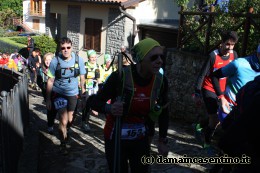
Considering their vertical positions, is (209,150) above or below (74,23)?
below

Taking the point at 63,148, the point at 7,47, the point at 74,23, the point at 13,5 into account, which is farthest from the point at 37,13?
the point at 63,148

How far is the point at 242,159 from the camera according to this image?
6.98 ft

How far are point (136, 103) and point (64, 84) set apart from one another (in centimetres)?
268

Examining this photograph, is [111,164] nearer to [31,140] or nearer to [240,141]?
[240,141]

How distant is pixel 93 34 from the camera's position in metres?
18.7

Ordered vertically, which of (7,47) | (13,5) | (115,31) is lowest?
(7,47)

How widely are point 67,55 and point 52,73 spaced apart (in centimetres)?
38

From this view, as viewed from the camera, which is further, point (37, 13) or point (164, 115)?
point (37, 13)

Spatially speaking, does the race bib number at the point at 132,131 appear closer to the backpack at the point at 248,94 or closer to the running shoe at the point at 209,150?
the backpack at the point at 248,94

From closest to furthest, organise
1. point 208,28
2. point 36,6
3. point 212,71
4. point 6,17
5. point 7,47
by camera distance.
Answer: point 212,71 → point 208,28 → point 7,47 → point 36,6 → point 6,17

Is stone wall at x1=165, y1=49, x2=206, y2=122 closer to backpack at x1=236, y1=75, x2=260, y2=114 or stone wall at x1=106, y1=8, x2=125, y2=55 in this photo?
backpack at x1=236, y1=75, x2=260, y2=114

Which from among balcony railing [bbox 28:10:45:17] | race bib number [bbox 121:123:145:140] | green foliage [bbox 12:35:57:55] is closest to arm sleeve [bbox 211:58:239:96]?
race bib number [bbox 121:123:145:140]

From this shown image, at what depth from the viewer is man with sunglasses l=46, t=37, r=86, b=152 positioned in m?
5.47

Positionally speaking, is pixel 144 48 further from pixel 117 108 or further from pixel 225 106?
pixel 225 106
